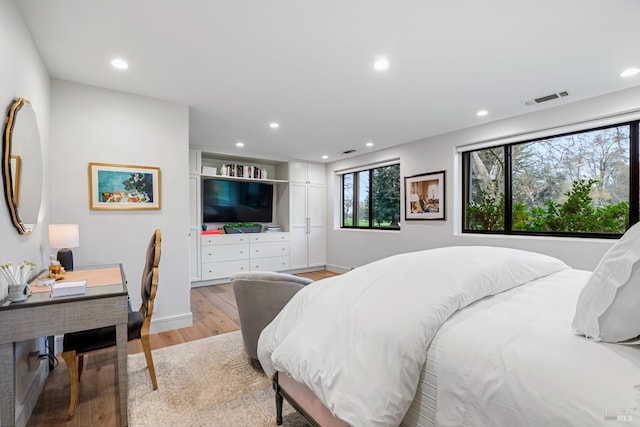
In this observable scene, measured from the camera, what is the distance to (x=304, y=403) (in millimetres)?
1410

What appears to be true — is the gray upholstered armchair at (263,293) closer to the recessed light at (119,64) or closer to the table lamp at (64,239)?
the table lamp at (64,239)

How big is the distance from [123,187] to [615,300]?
3435 mm

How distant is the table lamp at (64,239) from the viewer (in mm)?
2227

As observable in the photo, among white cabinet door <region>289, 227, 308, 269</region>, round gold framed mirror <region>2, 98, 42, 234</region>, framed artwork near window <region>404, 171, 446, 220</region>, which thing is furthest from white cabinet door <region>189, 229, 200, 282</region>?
framed artwork near window <region>404, 171, 446, 220</region>

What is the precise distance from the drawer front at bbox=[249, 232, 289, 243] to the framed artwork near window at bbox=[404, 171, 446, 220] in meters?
2.42

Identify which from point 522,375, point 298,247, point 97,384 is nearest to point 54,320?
point 97,384

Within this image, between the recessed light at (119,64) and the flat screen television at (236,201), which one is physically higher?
the recessed light at (119,64)

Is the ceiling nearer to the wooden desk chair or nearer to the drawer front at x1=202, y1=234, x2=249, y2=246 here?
the wooden desk chair

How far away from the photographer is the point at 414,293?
47.3 inches

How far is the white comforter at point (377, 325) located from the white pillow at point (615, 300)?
1.26 ft

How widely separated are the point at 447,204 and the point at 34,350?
4.41 metres

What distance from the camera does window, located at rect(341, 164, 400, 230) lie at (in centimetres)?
534

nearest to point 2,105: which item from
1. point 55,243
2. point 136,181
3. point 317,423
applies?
point 55,243

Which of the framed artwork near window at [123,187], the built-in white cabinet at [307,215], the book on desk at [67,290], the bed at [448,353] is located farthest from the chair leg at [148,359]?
the built-in white cabinet at [307,215]
